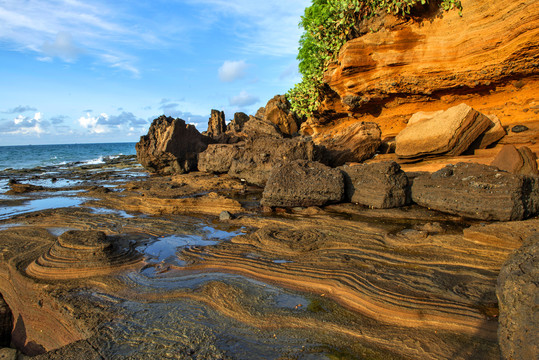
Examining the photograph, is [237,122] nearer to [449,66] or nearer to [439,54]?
[439,54]

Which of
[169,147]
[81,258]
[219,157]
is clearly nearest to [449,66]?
[219,157]

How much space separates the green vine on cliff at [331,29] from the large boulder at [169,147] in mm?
5960

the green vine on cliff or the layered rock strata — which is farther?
the green vine on cliff

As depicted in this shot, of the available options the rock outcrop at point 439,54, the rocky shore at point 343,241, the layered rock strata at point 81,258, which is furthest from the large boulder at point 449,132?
the layered rock strata at point 81,258

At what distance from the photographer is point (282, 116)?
22.2 m

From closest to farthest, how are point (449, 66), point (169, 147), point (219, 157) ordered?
1. point (449, 66)
2. point (219, 157)
3. point (169, 147)

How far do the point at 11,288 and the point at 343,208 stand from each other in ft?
20.0

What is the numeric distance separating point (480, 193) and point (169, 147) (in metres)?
13.9

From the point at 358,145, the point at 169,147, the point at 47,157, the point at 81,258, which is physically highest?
the point at 169,147

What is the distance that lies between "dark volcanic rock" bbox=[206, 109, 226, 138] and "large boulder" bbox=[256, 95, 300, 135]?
4.08 meters

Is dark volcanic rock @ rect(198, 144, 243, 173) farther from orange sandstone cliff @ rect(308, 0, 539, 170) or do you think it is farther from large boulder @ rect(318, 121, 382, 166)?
orange sandstone cliff @ rect(308, 0, 539, 170)

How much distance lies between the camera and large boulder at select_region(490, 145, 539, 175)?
705 centimetres

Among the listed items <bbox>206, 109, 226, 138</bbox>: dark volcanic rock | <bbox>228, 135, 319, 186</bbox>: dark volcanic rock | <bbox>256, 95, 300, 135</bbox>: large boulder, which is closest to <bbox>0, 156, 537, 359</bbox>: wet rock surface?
<bbox>228, 135, 319, 186</bbox>: dark volcanic rock

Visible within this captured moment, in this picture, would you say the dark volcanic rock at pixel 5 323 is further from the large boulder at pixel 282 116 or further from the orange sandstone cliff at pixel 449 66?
the large boulder at pixel 282 116
